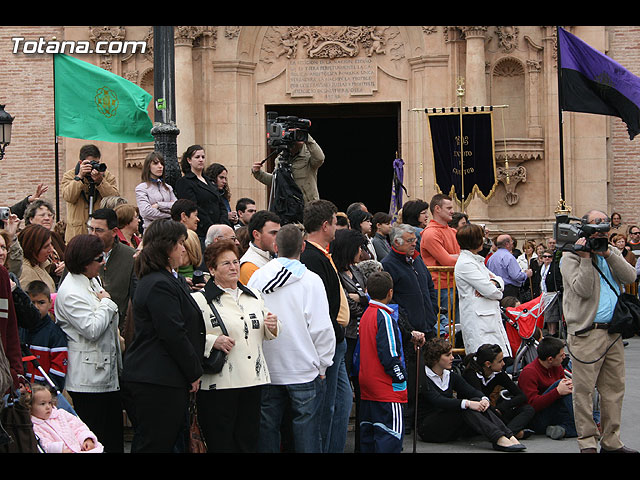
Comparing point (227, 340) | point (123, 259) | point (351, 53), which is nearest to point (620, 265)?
point (227, 340)

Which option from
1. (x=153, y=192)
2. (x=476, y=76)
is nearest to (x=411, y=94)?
(x=476, y=76)

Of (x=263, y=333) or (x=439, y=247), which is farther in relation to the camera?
(x=439, y=247)

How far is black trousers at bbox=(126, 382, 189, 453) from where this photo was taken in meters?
6.23

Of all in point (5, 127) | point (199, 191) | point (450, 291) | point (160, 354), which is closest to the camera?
point (160, 354)

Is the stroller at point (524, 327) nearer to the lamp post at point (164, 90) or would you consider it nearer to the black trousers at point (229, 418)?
the lamp post at point (164, 90)

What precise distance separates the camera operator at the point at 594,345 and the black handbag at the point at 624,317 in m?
0.04

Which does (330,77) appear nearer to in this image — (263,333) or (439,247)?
(439,247)

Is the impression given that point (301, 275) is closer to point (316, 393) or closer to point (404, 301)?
point (316, 393)

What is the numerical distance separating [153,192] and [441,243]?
321cm

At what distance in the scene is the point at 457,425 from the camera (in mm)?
9273

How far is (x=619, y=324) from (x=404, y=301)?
1993mm

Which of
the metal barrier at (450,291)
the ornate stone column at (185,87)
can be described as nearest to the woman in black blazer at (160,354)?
the metal barrier at (450,291)

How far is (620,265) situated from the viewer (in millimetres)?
8258
